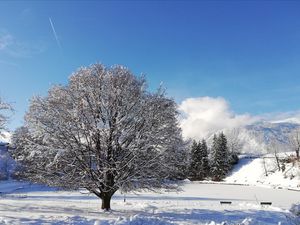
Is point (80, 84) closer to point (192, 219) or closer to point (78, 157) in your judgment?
point (78, 157)

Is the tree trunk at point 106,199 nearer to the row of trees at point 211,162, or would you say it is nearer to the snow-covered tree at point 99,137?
the snow-covered tree at point 99,137

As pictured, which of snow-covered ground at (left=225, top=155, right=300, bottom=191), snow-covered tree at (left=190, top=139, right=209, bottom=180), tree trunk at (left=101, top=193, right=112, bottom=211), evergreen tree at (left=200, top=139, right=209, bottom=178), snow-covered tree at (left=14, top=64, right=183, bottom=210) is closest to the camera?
snow-covered tree at (left=14, top=64, right=183, bottom=210)

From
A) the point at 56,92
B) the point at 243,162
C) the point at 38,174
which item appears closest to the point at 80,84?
the point at 56,92

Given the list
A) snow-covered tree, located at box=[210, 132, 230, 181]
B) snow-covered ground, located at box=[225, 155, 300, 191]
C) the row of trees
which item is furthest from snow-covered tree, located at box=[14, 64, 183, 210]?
snow-covered tree, located at box=[210, 132, 230, 181]

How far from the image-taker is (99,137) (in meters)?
21.6

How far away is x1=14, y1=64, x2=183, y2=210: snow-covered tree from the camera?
20.9 metres

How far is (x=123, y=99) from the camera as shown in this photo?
21.4 metres

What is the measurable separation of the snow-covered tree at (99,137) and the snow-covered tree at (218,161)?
69.4m

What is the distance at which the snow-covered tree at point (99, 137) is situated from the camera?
68.6 ft

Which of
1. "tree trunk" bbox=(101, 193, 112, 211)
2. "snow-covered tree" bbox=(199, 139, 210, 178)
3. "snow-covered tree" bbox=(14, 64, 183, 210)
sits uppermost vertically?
"snow-covered tree" bbox=(199, 139, 210, 178)

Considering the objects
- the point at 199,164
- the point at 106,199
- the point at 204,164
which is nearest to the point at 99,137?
the point at 106,199

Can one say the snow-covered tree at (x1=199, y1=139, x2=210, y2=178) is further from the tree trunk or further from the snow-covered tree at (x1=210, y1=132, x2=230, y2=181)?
the tree trunk

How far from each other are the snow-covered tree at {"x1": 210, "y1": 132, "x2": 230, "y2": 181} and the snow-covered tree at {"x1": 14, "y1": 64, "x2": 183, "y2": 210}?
6935 cm

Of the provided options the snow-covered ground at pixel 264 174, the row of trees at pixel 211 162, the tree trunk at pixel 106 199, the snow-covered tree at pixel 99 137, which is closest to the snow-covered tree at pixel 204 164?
the row of trees at pixel 211 162
